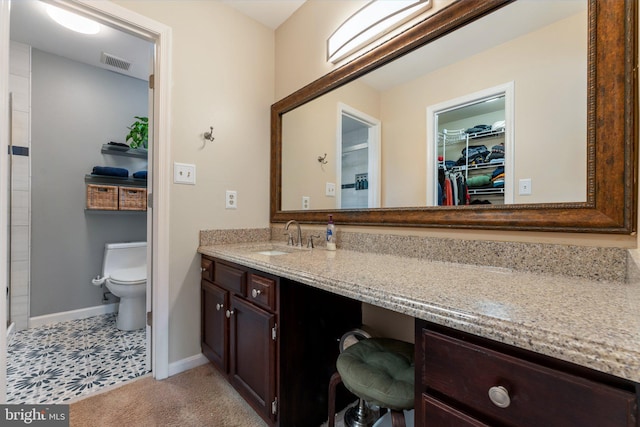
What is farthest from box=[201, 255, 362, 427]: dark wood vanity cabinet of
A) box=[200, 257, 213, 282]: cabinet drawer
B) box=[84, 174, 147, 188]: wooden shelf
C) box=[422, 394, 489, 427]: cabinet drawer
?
box=[84, 174, 147, 188]: wooden shelf

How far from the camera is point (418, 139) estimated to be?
1345 mm

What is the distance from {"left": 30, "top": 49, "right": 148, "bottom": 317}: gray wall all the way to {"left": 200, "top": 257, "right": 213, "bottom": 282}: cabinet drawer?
5.08 ft

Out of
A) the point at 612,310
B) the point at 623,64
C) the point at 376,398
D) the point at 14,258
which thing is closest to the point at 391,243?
the point at 376,398

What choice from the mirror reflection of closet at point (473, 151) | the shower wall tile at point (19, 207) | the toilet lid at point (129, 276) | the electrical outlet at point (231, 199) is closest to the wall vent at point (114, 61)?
the shower wall tile at point (19, 207)

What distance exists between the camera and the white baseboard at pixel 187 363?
66.8 inches

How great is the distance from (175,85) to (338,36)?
41.2 inches

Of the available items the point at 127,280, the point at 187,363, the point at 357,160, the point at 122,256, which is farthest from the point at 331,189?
the point at 122,256

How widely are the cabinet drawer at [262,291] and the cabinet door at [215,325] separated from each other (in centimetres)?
29

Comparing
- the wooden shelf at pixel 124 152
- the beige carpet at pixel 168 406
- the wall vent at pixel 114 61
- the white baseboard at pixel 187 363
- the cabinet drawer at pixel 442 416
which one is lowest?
the beige carpet at pixel 168 406

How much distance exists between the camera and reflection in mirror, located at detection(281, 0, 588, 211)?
0.92 metres

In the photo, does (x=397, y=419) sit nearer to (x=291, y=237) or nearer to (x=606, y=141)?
(x=606, y=141)

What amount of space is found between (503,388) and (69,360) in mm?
2466

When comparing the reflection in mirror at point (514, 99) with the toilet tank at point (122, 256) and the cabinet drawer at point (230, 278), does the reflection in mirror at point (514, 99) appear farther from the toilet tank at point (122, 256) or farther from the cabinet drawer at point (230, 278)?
the toilet tank at point (122, 256)

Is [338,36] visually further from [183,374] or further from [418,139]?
[183,374]
